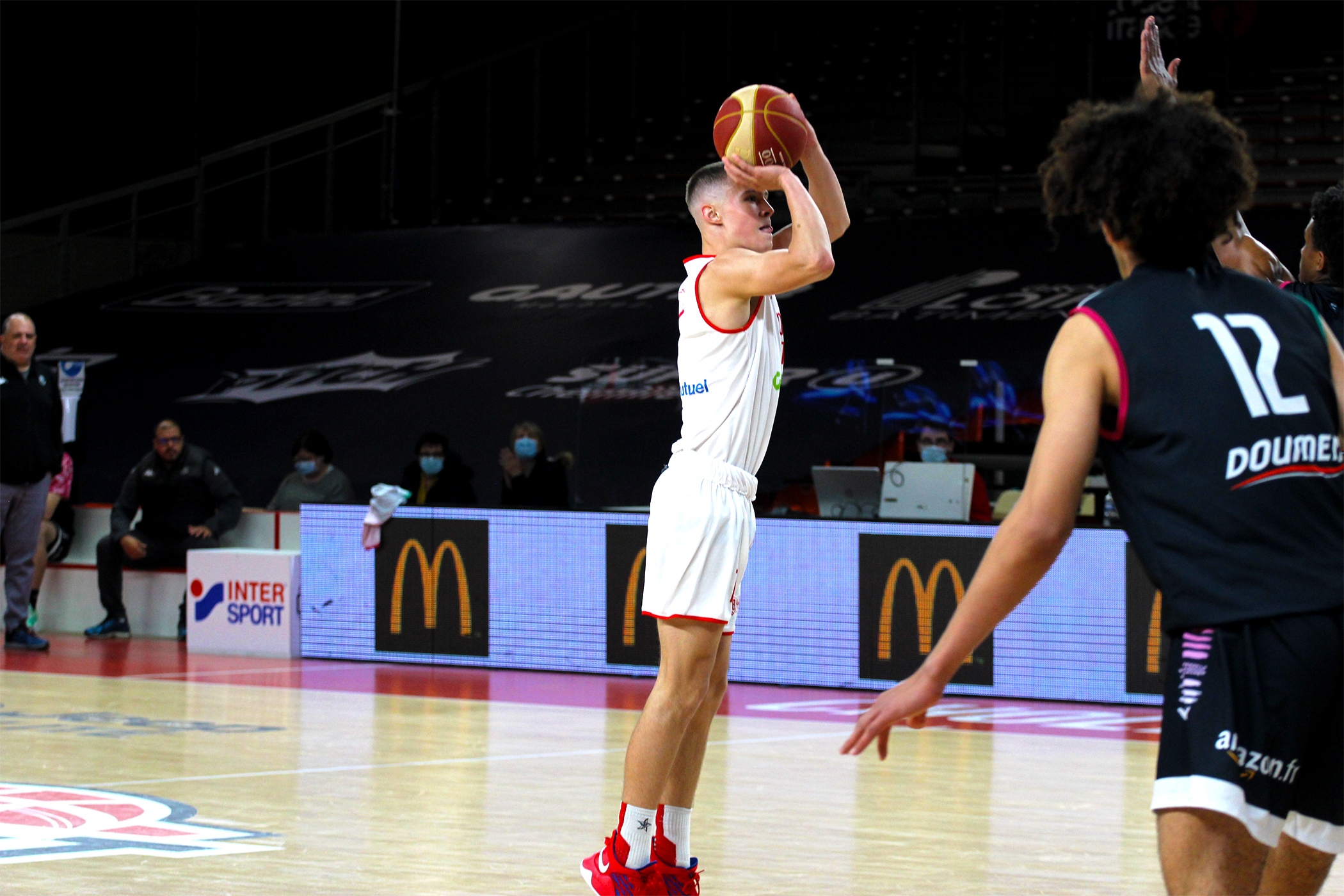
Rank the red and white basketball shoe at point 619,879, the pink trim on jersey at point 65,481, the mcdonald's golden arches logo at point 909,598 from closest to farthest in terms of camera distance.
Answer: the red and white basketball shoe at point 619,879 < the mcdonald's golden arches logo at point 909,598 < the pink trim on jersey at point 65,481

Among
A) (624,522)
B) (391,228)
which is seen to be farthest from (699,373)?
(391,228)

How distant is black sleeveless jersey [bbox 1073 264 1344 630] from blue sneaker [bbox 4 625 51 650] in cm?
1070

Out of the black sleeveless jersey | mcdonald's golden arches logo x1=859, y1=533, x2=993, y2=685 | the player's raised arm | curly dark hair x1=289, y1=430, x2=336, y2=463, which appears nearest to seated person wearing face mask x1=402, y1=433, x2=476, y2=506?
curly dark hair x1=289, y1=430, x2=336, y2=463

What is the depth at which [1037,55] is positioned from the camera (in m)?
19.9

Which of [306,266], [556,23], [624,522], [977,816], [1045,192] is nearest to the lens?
[1045,192]

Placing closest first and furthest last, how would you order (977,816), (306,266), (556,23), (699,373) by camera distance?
(699,373) → (977,816) → (306,266) → (556,23)

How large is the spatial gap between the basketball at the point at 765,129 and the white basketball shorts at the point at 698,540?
90 centimetres

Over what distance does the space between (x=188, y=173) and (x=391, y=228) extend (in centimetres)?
232

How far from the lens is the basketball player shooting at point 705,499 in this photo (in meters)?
4.76

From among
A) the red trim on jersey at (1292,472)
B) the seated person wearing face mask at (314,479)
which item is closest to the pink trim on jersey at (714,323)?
the red trim on jersey at (1292,472)

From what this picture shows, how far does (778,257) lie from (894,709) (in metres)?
2.09

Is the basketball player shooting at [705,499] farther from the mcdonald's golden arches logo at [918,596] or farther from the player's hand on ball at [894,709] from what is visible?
the mcdonald's golden arches logo at [918,596]

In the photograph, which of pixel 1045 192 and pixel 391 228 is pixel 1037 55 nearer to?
pixel 391 228

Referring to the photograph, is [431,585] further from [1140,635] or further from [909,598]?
[1140,635]
